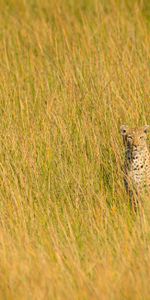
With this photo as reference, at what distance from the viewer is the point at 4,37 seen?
8203 mm

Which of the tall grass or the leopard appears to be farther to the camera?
the leopard

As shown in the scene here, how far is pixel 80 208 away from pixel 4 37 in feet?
10.3

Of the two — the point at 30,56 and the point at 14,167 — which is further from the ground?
the point at 30,56

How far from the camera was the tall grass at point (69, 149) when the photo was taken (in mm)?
4566

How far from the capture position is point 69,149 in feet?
20.0

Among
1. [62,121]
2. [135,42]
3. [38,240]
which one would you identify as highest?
[135,42]

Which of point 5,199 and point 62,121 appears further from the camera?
point 62,121

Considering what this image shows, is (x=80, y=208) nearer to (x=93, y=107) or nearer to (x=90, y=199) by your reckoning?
(x=90, y=199)

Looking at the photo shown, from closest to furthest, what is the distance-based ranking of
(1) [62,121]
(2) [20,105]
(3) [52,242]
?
(3) [52,242] → (1) [62,121] → (2) [20,105]

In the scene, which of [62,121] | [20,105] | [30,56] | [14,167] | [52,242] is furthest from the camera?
[30,56]

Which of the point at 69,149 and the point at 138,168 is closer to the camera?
the point at 138,168

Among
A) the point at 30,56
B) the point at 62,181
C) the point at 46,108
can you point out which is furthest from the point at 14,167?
the point at 30,56

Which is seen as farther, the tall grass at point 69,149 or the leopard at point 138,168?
the leopard at point 138,168

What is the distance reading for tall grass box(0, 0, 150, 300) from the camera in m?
4.57
